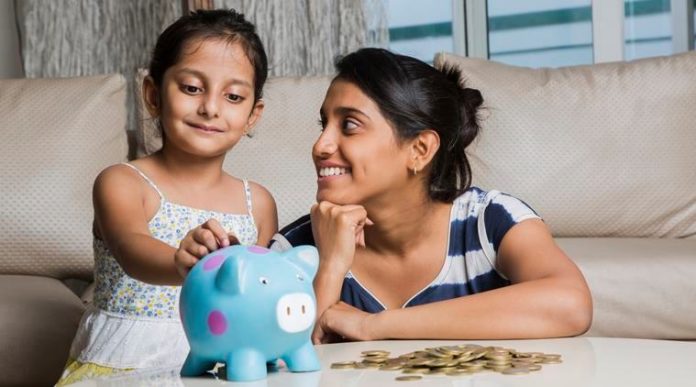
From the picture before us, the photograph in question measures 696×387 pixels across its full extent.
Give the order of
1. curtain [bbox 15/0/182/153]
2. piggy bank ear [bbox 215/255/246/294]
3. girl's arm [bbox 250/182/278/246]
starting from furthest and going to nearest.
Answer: curtain [bbox 15/0/182/153] < girl's arm [bbox 250/182/278/246] < piggy bank ear [bbox 215/255/246/294]

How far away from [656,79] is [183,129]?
4.93ft

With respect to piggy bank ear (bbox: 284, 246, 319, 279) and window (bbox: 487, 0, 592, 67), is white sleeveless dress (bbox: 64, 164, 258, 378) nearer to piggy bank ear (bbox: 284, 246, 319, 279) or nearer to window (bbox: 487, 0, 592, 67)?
piggy bank ear (bbox: 284, 246, 319, 279)

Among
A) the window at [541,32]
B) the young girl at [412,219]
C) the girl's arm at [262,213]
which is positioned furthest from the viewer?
the window at [541,32]

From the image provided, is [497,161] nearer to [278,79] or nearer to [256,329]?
[278,79]

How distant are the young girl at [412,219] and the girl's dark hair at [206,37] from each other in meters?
0.20

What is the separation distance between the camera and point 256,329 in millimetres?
1040

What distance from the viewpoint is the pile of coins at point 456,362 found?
1.09 m

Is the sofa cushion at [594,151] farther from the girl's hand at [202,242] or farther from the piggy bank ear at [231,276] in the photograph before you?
the piggy bank ear at [231,276]

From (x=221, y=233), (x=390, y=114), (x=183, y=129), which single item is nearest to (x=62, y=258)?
(x=183, y=129)

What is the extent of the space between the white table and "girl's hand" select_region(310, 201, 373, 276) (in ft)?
1.05

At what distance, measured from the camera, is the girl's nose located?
172 centimetres

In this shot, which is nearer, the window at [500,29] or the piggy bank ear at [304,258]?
the piggy bank ear at [304,258]

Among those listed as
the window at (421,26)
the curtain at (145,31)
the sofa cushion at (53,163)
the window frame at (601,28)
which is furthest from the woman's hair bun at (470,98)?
the window at (421,26)

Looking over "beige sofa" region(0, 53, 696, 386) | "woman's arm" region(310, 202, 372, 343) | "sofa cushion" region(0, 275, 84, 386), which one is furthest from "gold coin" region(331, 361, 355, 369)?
"beige sofa" region(0, 53, 696, 386)
